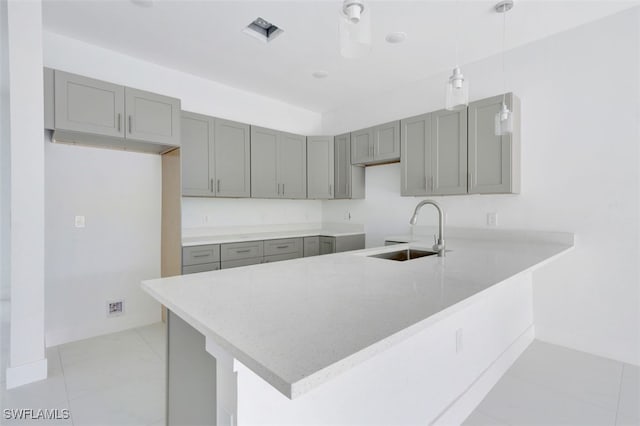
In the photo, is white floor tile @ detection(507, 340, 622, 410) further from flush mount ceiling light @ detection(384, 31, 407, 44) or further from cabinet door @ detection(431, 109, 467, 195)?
flush mount ceiling light @ detection(384, 31, 407, 44)

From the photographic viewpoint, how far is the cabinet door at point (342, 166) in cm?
403

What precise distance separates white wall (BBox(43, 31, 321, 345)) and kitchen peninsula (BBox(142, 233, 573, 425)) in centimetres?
217

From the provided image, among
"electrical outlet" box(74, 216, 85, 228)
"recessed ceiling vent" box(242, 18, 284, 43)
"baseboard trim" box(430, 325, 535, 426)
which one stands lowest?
"baseboard trim" box(430, 325, 535, 426)

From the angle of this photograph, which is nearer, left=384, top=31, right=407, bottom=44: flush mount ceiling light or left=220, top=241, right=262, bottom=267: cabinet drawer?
left=384, top=31, right=407, bottom=44: flush mount ceiling light

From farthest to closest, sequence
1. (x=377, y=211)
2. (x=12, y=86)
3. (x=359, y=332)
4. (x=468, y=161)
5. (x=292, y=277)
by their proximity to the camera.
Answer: (x=377, y=211), (x=468, y=161), (x=12, y=86), (x=292, y=277), (x=359, y=332)

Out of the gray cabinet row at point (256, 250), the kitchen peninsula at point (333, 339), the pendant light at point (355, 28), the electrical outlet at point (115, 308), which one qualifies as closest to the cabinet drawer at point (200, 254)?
the gray cabinet row at point (256, 250)

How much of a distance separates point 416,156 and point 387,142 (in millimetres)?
449

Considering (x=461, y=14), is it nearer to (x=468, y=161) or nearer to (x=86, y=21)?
(x=468, y=161)

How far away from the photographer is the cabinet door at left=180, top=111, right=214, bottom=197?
305 centimetres

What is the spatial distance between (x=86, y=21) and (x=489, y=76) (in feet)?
11.9

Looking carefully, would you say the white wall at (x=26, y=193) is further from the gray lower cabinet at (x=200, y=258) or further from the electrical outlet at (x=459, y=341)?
the electrical outlet at (x=459, y=341)

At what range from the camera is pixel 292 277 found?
4.19 ft

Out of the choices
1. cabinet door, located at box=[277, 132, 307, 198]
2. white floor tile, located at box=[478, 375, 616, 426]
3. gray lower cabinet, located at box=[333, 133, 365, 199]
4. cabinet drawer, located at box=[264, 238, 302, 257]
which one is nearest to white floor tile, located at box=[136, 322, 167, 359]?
cabinet drawer, located at box=[264, 238, 302, 257]

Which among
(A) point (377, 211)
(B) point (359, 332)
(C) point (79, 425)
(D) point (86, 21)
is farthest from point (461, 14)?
(C) point (79, 425)
